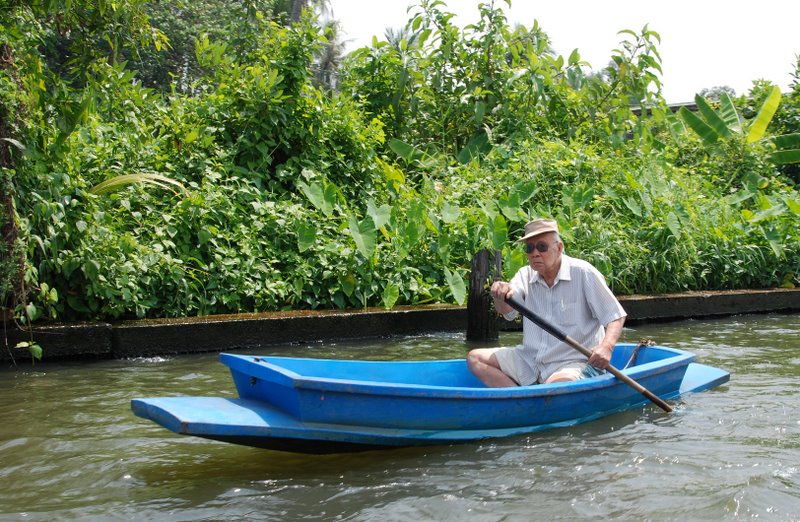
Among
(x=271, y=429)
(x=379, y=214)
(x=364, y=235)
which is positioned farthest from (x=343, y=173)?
(x=271, y=429)

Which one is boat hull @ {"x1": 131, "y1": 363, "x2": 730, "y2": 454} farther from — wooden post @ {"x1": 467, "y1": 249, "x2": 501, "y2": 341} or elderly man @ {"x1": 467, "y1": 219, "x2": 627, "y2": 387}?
wooden post @ {"x1": 467, "y1": 249, "x2": 501, "y2": 341}

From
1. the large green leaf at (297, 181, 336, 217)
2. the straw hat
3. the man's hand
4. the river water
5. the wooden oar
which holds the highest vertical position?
the large green leaf at (297, 181, 336, 217)

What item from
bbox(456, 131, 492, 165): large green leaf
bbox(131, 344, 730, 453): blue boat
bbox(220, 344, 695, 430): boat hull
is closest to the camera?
bbox(131, 344, 730, 453): blue boat

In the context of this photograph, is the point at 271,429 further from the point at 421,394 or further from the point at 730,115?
the point at 730,115

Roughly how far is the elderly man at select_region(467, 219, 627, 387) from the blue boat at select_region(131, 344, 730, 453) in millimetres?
264

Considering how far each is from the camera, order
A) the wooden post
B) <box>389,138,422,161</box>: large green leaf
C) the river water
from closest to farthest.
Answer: the river water < the wooden post < <box>389,138,422,161</box>: large green leaf

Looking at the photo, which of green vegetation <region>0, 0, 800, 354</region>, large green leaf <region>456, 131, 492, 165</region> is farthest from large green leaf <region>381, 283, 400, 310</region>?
large green leaf <region>456, 131, 492, 165</region>

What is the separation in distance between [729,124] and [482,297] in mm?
9314

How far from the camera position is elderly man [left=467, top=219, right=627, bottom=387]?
19.7 feet

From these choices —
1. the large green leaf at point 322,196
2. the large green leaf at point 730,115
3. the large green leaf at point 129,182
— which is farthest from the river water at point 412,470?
the large green leaf at point 730,115

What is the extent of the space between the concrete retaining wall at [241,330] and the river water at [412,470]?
3.27 feet

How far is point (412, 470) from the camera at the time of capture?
5266mm

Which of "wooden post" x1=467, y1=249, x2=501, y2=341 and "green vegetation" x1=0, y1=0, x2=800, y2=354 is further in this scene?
"wooden post" x1=467, y1=249, x2=501, y2=341

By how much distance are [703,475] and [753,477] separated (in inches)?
10.9
